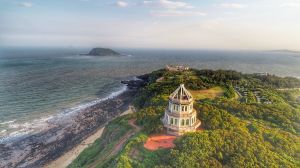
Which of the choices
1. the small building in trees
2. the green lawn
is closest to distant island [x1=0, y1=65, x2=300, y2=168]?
the small building in trees

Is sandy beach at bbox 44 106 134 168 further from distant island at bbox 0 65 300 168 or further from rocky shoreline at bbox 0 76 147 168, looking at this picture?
rocky shoreline at bbox 0 76 147 168

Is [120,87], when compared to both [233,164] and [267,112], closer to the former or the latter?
[267,112]

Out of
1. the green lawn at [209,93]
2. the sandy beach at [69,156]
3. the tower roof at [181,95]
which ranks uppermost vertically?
the tower roof at [181,95]

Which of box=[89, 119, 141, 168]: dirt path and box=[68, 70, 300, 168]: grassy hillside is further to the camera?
box=[89, 119, 141, 168]: dirt path

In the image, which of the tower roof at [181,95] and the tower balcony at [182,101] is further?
the tower roof at [181,95]

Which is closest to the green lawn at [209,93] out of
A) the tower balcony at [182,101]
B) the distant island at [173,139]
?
the distant island at [173,139]

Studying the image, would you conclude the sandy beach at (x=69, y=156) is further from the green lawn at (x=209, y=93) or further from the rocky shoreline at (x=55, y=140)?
the green lawn at (x=209, y=93)
